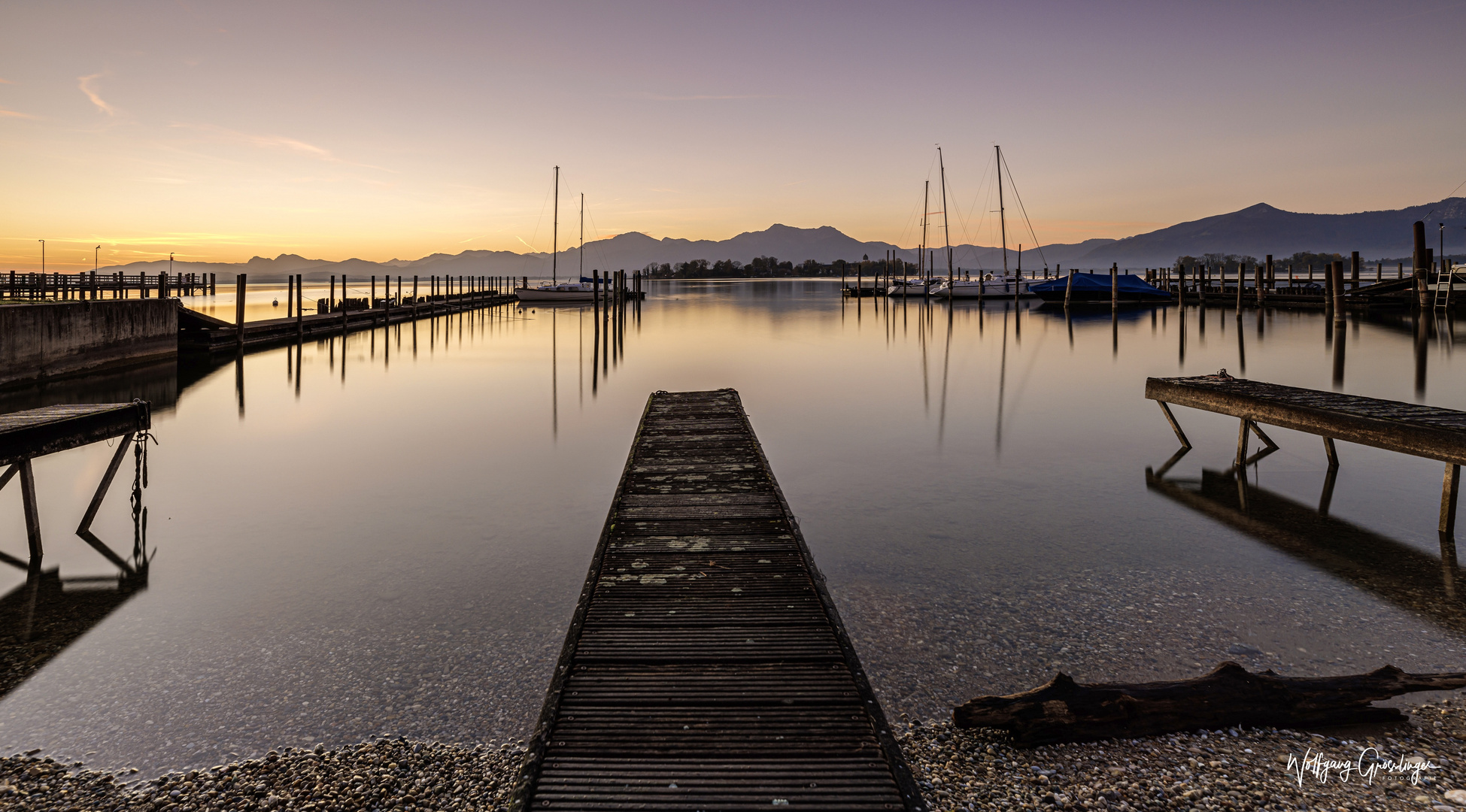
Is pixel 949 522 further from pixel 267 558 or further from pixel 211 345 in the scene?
pixel 211 345

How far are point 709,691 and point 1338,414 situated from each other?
7184 mm

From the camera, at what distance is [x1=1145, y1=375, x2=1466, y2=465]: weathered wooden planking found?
21.7ft

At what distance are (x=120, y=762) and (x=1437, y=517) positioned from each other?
10.4m

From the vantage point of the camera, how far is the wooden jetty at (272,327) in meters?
24.1

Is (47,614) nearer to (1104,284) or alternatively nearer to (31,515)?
(31,515)

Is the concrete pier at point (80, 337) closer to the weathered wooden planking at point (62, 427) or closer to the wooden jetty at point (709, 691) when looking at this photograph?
the weathered wooden planking at point (62, 427)

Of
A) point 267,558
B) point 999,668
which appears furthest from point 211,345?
point 999,668

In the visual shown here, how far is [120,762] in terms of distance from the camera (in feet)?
12.3

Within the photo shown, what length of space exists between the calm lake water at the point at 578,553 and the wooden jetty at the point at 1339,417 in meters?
0.65

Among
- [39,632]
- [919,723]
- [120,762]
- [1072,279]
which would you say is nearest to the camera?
[120,762]

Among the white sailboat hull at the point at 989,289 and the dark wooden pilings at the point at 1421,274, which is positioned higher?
the white sailboat hull at the point at 989,289

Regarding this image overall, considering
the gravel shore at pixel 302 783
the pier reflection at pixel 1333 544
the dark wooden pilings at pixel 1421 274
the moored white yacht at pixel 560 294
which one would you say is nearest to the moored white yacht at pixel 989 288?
the moored white yacht at pixel 560 294

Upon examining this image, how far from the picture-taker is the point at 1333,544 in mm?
6930

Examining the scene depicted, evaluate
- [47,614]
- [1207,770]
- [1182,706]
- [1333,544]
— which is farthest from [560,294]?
[1207,770]
